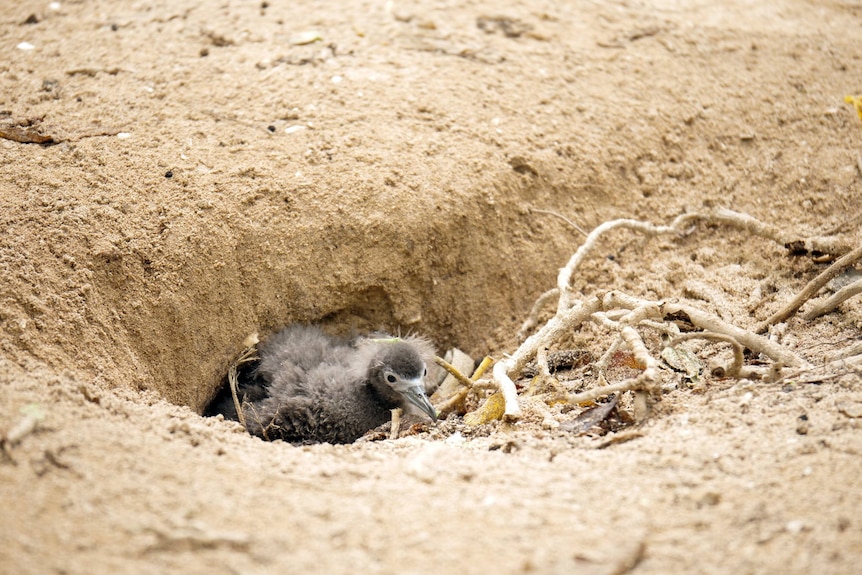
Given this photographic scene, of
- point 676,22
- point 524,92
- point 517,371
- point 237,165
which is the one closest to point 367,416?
point 517,371

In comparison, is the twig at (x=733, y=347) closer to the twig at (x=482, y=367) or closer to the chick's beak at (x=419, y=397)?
the twig at (x=482, y=367)

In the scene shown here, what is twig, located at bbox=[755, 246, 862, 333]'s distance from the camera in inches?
149

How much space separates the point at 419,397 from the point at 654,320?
1274 millimetres

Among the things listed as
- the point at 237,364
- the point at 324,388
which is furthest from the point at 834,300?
the point at 237,364

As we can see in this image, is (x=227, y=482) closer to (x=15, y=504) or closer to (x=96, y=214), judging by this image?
(x=15, y=504)

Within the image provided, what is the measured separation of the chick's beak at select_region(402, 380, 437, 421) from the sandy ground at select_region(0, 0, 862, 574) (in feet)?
1.26

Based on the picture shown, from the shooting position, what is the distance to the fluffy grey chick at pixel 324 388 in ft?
14.1

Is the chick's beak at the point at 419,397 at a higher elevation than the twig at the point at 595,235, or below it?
below

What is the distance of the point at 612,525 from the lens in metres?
2.33

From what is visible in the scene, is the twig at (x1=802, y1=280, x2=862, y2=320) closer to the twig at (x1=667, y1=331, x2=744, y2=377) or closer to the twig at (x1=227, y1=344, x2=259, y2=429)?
the twig at (x1=667, y1=331, x2=744, y2=377)

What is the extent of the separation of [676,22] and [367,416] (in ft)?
12.5

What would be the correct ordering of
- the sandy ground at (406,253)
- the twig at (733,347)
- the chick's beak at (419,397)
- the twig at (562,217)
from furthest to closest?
the twig at (562,217)
the chick's beak at (419,397)
the twig at (733,347)
the sandy ground at (406,253)

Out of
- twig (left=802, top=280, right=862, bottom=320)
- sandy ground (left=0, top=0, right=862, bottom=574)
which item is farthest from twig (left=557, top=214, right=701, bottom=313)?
twig (left=802, top=280, right=862, bottom=320)

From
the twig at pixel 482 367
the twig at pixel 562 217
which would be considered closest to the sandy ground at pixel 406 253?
the twig at pixel 562 217
